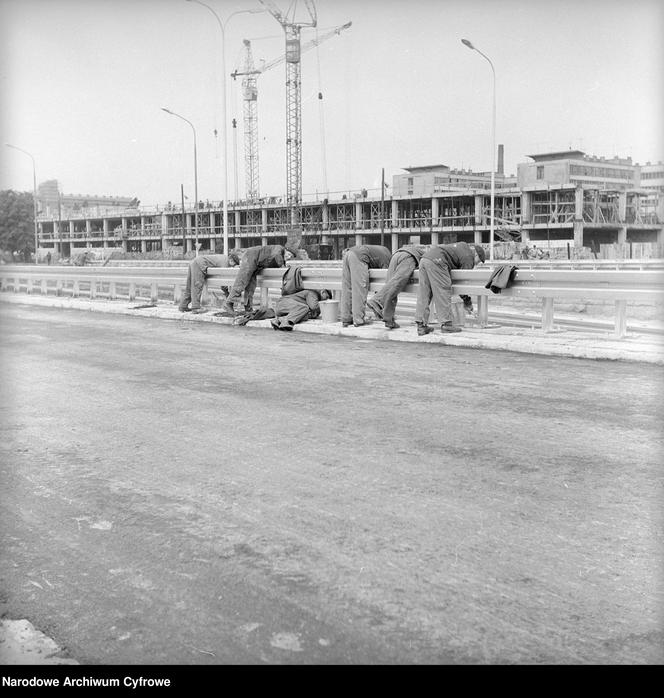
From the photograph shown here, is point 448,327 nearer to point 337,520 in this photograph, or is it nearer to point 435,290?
point 435,290

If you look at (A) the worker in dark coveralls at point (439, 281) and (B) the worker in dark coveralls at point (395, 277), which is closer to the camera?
(A) the worker in dark coveralls at point (439, 281)

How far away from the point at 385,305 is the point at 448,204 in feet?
314

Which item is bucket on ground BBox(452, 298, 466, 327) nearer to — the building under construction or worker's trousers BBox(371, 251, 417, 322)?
worker's trousers BBox(371, 251, 417, 322)

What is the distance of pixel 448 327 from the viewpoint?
38.4 feet

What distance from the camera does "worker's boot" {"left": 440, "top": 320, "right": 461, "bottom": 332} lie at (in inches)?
460

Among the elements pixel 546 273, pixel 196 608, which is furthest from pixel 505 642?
pixel 546 273

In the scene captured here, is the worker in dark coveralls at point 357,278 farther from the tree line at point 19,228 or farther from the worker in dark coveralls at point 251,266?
the tree line at point 19,228

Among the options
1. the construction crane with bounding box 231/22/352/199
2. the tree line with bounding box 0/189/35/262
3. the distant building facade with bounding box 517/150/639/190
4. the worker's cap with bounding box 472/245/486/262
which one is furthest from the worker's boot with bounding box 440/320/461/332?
the construction crane with bounding box 231/22/352/199

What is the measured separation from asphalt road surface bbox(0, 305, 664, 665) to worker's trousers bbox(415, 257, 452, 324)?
3.48 meters

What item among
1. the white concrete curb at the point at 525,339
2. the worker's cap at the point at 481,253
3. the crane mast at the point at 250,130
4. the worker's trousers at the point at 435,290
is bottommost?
the white concrete curb at the point at 525,339

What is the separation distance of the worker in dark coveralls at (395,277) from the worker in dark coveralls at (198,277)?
4540 millimetres

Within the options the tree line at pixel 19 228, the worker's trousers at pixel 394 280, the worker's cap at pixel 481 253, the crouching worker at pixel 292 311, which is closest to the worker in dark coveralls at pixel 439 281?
the worker's cap at pixel 481 253

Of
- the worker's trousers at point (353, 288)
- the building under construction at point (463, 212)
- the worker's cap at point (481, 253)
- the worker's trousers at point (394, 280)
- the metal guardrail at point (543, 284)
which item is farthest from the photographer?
the building under construction at point (463, 212)

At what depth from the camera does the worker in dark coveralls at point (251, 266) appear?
14.5m
